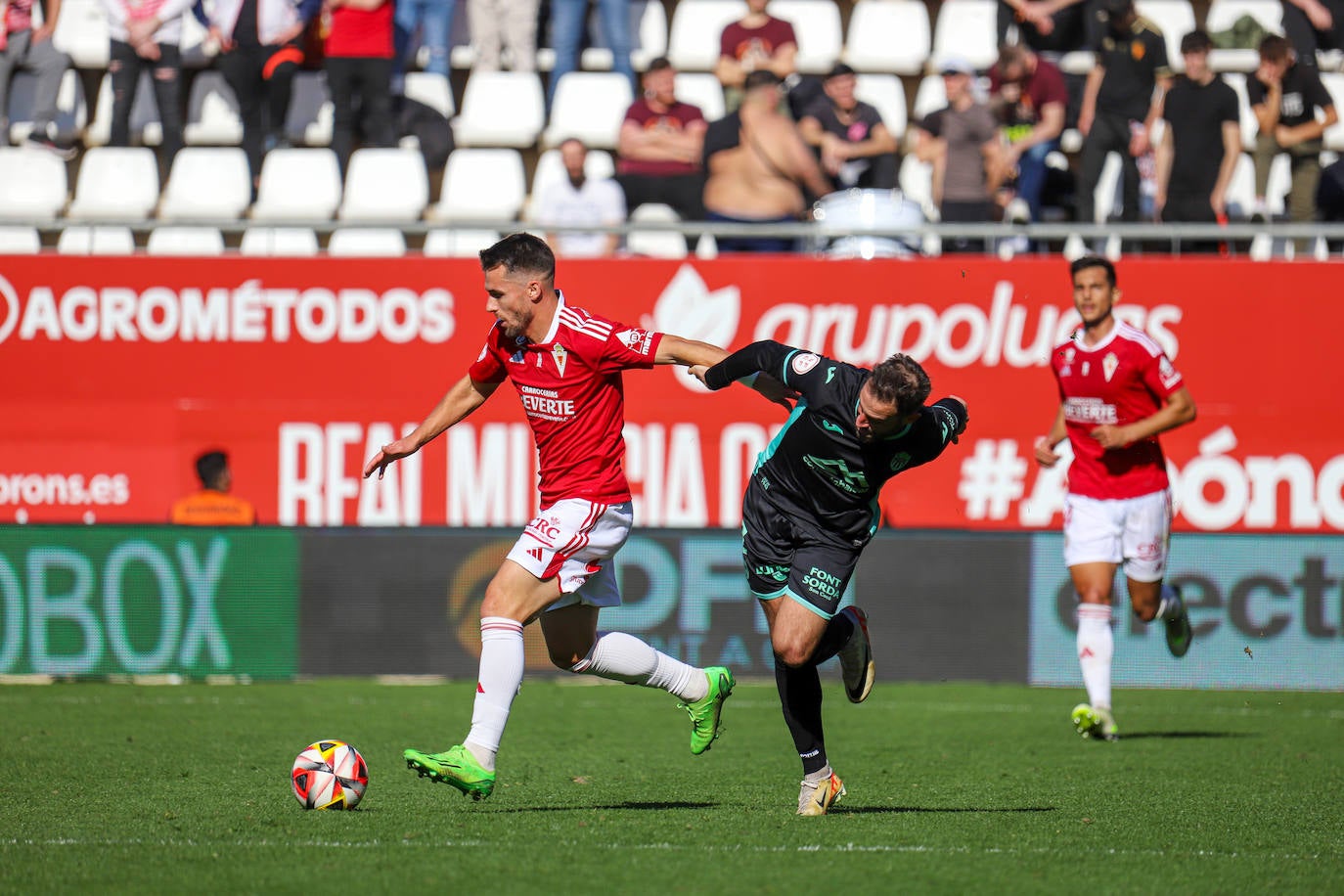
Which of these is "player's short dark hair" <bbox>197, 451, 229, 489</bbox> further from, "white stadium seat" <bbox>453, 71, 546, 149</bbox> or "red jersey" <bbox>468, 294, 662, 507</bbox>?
"red jersey" <bbox>468, 294, 662, 507</bbox>

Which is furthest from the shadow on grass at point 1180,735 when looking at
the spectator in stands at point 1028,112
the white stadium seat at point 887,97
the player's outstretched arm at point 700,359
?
the white stadium seat at point 887,97

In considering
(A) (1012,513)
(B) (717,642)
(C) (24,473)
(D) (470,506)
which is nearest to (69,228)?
(C) (24,473)

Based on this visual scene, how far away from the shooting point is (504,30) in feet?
55.8

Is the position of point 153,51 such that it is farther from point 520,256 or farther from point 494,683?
point 494,683

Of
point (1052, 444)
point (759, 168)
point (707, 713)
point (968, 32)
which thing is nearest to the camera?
point (707, 713)

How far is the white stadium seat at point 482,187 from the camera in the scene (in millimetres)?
16406

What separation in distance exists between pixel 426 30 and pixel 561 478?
1085cm

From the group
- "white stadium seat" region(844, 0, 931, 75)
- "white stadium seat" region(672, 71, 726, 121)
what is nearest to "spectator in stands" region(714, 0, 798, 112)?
"white stadium seat" region(672, 71, 726, 121)

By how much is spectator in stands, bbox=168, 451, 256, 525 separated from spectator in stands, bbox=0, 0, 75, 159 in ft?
15.0

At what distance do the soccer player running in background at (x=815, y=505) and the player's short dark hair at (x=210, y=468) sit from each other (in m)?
8.19

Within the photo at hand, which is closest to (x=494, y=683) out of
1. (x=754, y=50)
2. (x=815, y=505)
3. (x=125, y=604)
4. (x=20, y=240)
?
(x=815, y=505)

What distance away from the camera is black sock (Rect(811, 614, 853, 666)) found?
279 inches

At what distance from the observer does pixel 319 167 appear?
1662 centimetres

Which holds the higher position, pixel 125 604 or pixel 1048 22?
pixel 1048 22
